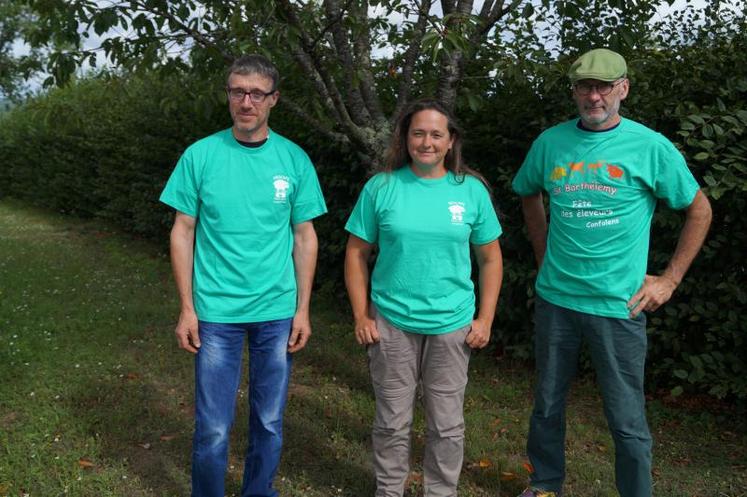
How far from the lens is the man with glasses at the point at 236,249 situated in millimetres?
2781

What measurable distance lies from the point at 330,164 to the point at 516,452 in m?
3.86

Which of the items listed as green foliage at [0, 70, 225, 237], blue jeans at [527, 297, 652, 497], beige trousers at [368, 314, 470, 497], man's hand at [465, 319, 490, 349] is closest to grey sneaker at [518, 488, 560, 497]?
blue jeans at [527, 297, 652, 497]

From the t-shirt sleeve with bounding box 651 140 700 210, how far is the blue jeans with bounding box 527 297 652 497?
520 millimetres

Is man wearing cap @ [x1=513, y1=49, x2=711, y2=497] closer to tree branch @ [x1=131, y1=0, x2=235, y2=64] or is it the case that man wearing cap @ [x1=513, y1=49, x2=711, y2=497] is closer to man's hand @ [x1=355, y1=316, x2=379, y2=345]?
man's hand @ [x1=355, y1=316, x2=379, y2=345]

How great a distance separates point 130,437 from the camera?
4.15 metres

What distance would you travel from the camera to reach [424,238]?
2.78m

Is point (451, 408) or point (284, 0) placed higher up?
point (284, 0)

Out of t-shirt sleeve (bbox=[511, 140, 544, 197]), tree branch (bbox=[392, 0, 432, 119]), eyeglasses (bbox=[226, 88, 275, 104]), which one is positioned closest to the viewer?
eyeglasses (bbox=[226, 88, 275, 104])

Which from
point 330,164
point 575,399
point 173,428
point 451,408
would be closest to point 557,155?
point 451,408

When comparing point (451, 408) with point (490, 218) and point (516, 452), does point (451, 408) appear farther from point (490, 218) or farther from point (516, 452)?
point (516, 452)

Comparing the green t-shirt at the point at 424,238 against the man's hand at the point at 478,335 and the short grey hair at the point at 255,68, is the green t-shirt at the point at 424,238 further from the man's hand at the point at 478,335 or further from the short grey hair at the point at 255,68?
the short grey hair at the point at 255,68

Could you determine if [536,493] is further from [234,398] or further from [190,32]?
[190,32]

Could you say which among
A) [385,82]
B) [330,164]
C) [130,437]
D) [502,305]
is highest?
[385,82]

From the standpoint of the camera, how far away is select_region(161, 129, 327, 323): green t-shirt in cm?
278
